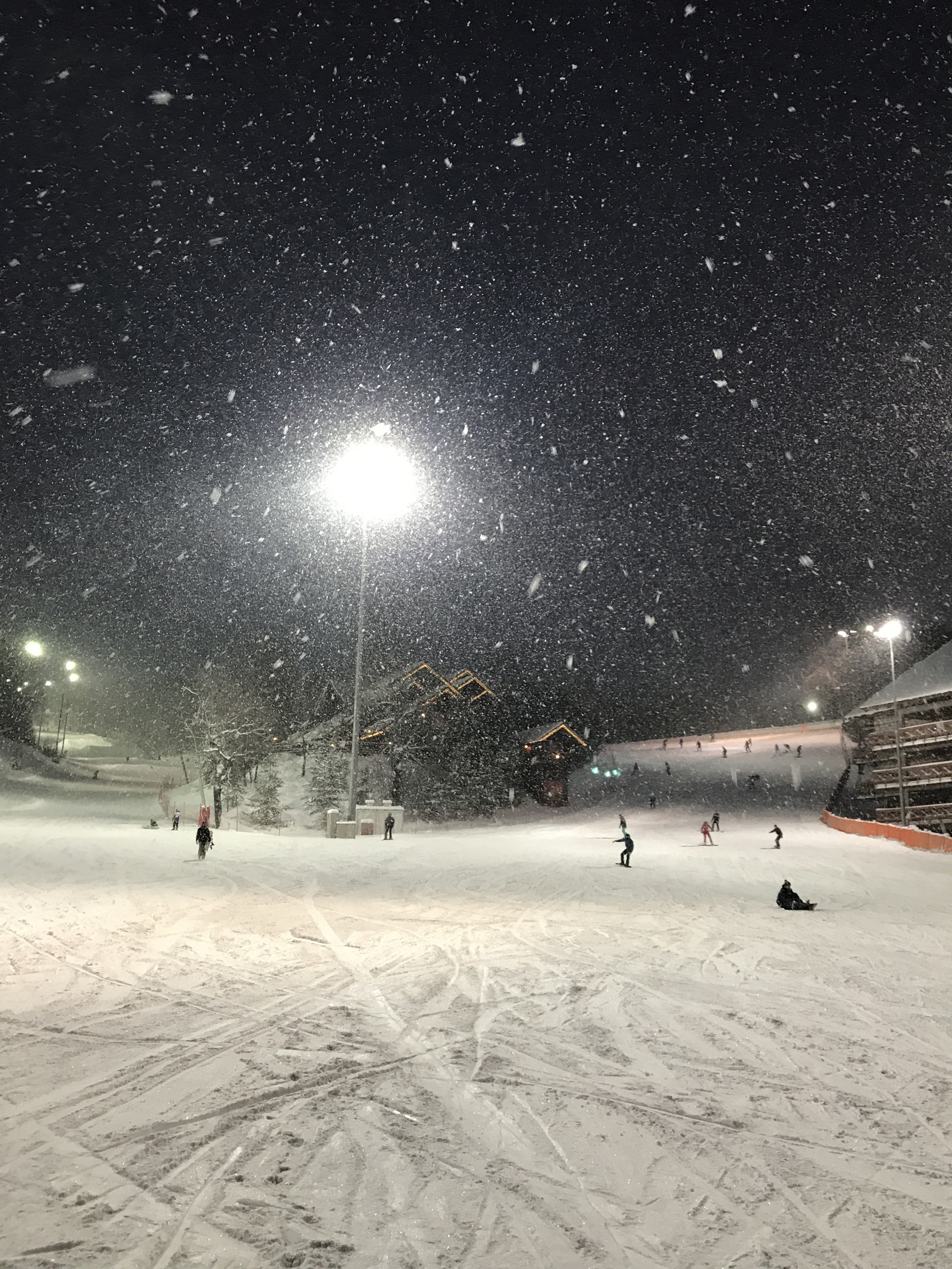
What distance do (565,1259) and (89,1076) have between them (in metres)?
3.74

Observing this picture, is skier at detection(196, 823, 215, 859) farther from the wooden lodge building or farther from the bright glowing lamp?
the wooden lodge building

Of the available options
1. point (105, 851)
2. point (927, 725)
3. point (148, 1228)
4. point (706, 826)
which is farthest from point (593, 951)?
point (927, 725)

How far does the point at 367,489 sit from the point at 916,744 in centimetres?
2838

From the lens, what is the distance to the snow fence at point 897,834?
25531 mm

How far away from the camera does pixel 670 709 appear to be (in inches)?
3386

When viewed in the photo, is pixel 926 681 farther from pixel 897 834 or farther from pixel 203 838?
pixel 203 838

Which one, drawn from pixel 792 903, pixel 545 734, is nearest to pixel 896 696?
pixel 545 734

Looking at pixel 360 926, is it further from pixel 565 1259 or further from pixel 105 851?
pixel 105 851

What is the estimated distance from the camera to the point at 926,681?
34.1 meters

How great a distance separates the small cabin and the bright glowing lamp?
1023 inches

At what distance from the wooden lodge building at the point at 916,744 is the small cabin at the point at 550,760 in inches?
738

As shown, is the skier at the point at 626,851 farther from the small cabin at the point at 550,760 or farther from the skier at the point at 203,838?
the small cabin at the point at 550,760

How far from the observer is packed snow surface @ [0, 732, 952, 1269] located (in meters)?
3.45

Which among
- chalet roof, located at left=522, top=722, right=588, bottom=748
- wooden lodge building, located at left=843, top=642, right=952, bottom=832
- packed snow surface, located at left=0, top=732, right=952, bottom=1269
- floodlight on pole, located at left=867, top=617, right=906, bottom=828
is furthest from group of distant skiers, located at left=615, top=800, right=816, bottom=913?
chalet roof, located at left=522, top=722, right=588, bottom=748
